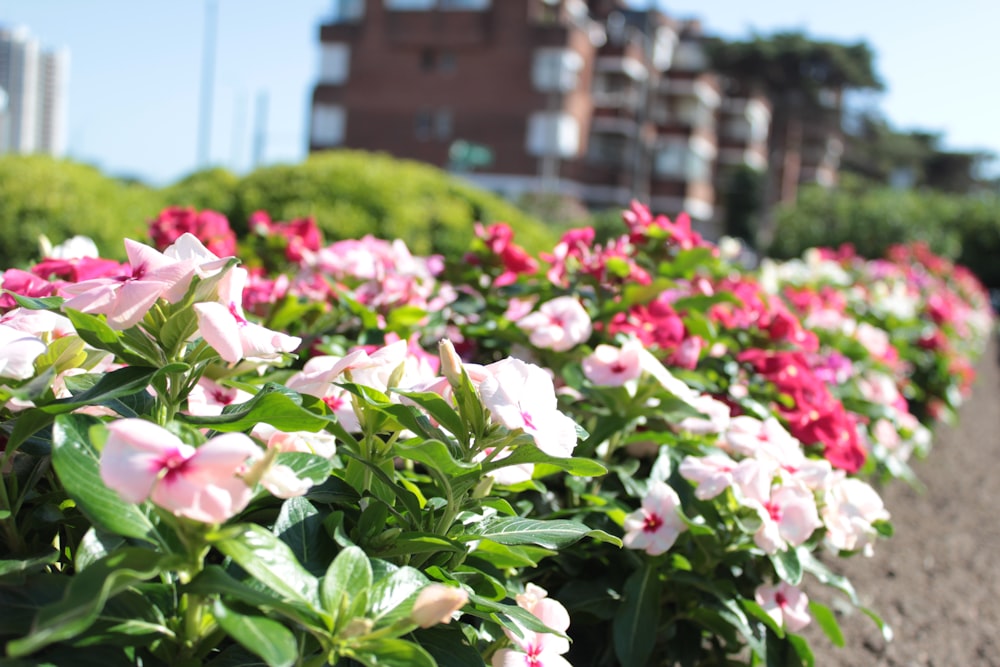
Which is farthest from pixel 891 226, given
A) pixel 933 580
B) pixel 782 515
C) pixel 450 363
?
pixel 450 363

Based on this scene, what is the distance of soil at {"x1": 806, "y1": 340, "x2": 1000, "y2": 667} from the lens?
9.93ft

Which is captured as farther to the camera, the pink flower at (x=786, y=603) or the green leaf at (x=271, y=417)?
the pink flower at (x=786, y=603)

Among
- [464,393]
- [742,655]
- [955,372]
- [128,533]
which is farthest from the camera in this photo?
[955,372]

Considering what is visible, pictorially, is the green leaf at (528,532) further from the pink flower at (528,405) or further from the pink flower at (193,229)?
the pink flower at (193,229)

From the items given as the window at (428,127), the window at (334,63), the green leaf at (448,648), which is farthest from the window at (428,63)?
the green leaf at (448,648)

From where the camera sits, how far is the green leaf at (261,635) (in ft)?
3.08

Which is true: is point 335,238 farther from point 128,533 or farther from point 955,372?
point 128,533

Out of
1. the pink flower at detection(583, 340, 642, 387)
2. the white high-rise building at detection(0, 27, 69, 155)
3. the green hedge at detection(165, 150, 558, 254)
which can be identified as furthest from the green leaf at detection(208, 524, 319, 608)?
the white high-rise building at detection(0, 27, 69, 155)

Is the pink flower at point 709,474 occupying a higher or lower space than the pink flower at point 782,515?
higher

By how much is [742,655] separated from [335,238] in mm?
4890

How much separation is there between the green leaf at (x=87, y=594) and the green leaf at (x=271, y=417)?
0.27 meters

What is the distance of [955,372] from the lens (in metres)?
6.30

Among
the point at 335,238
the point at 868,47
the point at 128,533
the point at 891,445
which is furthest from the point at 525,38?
the point at 128,533

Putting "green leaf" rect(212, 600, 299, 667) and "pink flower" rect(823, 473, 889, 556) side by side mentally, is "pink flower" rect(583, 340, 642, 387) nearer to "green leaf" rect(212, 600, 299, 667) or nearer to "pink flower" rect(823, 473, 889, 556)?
"pink flower" rect(823, 473, 889, 556)
